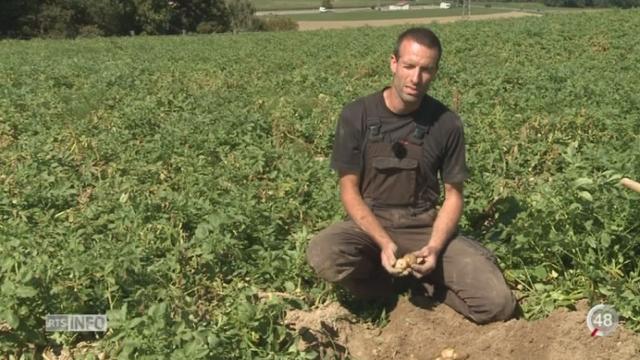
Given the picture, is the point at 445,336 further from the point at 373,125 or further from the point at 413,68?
the point at 413,68

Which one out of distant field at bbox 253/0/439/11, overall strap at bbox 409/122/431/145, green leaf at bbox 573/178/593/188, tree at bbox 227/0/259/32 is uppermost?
overall strap at bbox 409/122/431/145

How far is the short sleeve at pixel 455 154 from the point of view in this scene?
4.28 metres

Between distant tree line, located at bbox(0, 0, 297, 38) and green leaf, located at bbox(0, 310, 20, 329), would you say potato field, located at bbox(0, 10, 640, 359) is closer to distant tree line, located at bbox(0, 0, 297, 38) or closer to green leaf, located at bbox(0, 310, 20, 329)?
green leaf, located at bbox(0, 310, 20, 329)

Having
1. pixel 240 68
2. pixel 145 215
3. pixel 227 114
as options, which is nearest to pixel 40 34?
pixel 240 68

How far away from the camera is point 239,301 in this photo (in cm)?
369

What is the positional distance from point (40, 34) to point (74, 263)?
51.6 m

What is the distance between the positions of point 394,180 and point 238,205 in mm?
1198

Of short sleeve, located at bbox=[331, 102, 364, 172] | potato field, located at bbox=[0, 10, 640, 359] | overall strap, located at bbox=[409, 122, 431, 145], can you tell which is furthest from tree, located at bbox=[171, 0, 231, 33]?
overall strap, located at bbox=[409, 122, 431, 145]

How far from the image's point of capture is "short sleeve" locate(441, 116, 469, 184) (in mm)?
4277

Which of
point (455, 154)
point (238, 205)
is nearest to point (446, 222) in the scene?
point (455, 154)

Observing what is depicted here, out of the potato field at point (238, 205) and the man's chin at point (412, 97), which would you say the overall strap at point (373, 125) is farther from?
the potato field at point (238, 205)

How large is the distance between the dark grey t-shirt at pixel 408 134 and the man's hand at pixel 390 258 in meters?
0.51

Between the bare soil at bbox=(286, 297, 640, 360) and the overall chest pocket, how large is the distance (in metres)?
0.62

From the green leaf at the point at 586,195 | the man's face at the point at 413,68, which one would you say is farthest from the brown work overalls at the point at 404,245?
the green leaf at the point at 586,195
